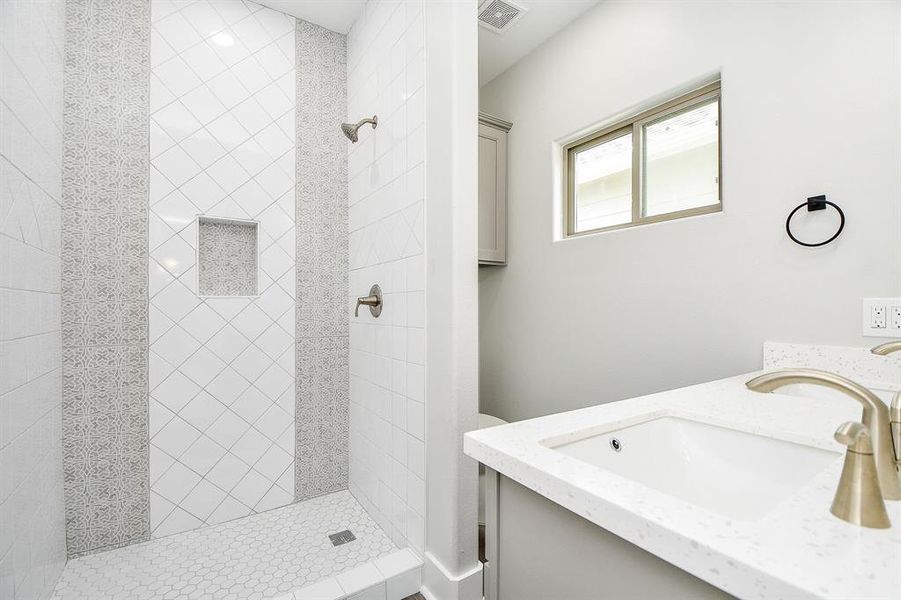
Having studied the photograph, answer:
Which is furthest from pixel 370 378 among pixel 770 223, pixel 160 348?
pixel 770 223

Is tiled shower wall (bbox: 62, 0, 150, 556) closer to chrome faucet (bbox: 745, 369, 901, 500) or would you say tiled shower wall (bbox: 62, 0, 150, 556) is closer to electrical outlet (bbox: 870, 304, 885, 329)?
chrome faucet (bbox: 745, 369, 901, 500)

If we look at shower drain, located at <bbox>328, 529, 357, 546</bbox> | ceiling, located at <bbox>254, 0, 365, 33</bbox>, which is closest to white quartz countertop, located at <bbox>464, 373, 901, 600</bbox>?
shower drain, located at <bbox>328, 529, 357, 546</bbox>

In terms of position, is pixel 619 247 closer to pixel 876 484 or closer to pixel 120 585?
pixel 876 484

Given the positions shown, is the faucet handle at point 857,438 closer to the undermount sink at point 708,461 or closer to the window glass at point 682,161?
the undermount sink at point 708,461

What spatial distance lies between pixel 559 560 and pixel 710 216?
1.58 m

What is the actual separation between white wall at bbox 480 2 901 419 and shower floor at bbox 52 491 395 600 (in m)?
1.32

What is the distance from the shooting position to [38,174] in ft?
→ 4.41

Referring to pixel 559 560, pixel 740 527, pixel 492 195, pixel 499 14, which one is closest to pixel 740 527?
pixel 740 527

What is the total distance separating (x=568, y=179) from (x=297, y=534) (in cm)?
231

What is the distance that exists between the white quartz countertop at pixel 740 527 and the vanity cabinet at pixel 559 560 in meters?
0.06

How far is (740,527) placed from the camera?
18.3 inches

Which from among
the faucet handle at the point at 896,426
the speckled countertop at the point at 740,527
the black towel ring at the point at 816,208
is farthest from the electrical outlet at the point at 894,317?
the faucet handle at the point at 896,426

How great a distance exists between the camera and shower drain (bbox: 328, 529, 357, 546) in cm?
174

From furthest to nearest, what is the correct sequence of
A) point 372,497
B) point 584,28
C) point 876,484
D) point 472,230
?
point 584,28
point 372,497
point 472,230
point 876,484
